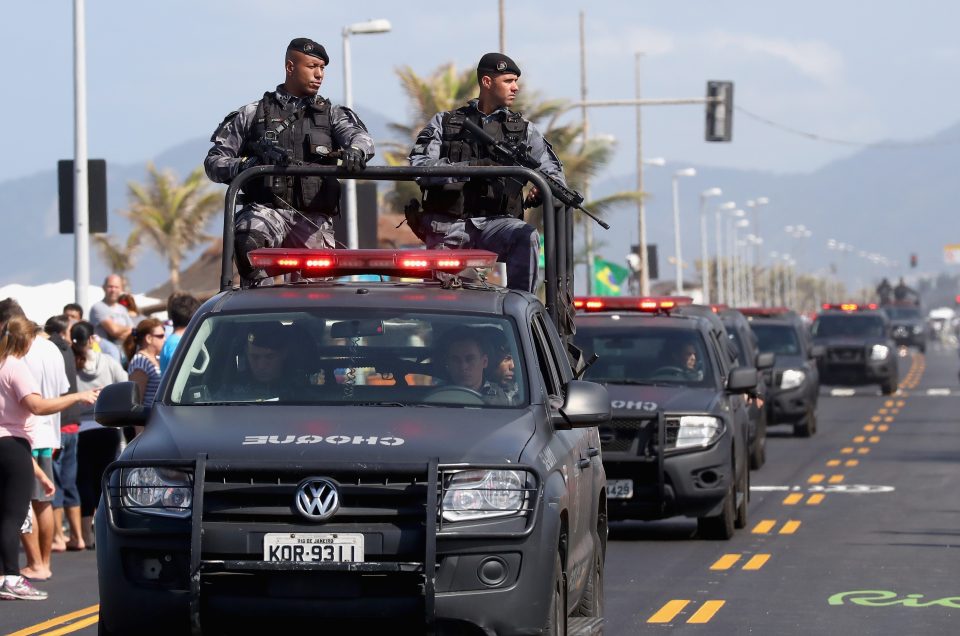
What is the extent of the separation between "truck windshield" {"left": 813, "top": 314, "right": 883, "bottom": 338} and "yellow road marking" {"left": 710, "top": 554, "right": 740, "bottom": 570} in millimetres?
29534

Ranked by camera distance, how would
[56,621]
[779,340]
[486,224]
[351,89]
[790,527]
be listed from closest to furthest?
1. [486,224]
2. [56,621]
3. [790,527]
4. [779,340]
5. [351,89]

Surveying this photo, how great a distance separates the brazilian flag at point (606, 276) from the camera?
48.2 metres

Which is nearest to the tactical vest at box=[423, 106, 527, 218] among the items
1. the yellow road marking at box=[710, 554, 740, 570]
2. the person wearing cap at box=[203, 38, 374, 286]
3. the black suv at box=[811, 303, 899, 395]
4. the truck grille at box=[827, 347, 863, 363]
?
the person wearing cap at box=[203, 38, 374, 286]

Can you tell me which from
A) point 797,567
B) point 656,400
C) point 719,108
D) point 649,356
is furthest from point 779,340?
point 797,567

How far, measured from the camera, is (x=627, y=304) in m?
18.3

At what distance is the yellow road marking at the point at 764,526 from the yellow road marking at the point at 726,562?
6.24ft

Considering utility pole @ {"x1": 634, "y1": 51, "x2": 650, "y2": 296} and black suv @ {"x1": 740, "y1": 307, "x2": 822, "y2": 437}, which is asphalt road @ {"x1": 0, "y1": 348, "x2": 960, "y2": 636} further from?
utility pole @ {"x1": 634, "y1": 51, "x2": 650, "y2": 296}

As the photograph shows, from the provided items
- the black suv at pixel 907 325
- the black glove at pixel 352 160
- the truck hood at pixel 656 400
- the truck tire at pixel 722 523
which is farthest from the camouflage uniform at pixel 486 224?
the black suv at pixel 907 325

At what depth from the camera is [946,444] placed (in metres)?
29.0

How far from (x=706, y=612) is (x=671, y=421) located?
4213 mm

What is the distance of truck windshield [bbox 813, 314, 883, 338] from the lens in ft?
145

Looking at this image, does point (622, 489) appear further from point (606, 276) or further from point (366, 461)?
point (606, 276)

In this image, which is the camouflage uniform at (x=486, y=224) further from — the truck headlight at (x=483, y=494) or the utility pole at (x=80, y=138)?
the utility pole at (x=80, y=138)

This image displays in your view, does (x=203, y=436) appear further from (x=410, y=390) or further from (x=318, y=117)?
(x=318, y=117)
